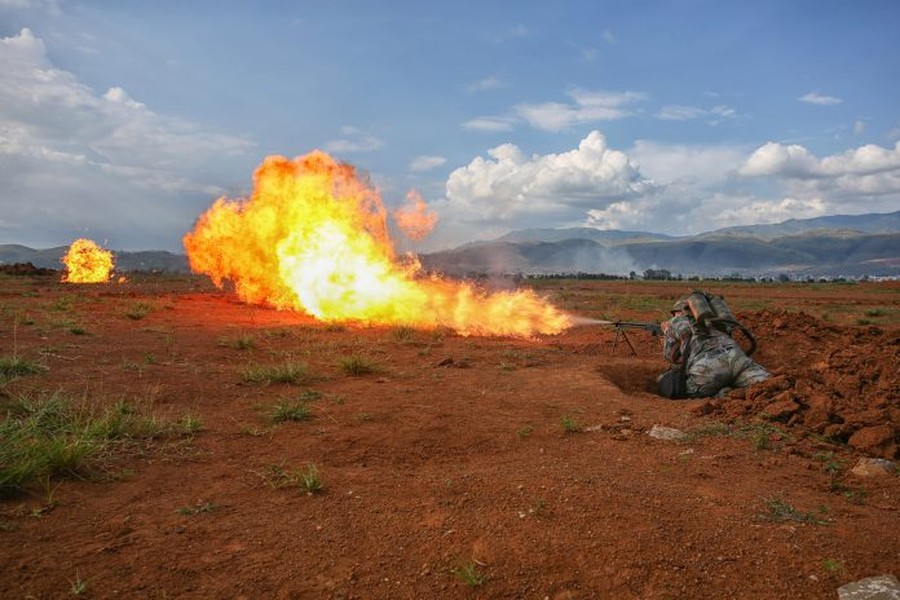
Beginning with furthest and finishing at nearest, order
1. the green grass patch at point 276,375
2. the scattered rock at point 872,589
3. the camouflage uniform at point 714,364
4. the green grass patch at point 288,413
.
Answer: the green grass patch at point 276,375 → the camouflage uniform at point 714,364 → the green grass patch at point 288,413 → the scattered rock at point 872,589

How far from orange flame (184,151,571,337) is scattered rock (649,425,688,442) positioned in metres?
10.3

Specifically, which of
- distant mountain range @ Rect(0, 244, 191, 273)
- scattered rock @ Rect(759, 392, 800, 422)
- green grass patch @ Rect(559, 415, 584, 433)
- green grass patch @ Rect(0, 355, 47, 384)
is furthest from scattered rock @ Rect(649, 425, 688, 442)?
distant mountain range @ Rect(0, 244, 191, 273)

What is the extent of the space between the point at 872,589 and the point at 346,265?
625 inches

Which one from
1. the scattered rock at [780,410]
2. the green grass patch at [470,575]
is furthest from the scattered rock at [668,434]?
the green grass patch at [470,575]

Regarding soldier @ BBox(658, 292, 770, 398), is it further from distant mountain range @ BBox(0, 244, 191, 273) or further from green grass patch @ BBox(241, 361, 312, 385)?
distant mountain range @ BBox(0, 244, 191, 273)

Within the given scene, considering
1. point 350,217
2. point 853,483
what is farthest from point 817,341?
point 350,217

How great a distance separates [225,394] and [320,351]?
164 inches

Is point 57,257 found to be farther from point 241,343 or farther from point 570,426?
point 570,426

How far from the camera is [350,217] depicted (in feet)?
58.9

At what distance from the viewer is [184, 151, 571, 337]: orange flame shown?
17.8 meters

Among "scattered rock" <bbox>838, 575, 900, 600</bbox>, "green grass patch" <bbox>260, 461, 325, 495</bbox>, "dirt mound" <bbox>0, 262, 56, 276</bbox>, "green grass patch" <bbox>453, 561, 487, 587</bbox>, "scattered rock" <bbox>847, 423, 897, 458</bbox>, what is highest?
"dirt mound" <bbox>0, 262, 56, 276</bbox>

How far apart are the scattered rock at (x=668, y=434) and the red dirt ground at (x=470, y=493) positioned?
105 mm

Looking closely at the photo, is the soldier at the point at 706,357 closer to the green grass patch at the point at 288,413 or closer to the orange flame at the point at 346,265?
the green grass patch at the point at 288,413

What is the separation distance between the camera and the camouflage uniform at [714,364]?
29.3 feet
